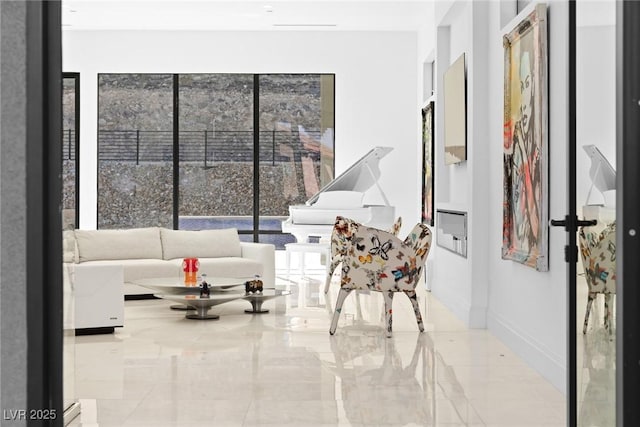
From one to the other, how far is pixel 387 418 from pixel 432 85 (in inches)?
301

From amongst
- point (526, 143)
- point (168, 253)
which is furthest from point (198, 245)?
point (526, 143)

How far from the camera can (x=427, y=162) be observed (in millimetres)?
10047

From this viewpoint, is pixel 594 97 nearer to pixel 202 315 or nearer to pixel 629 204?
pixel 629 204

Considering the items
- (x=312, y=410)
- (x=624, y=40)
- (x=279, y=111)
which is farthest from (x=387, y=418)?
(x=279, y=111)

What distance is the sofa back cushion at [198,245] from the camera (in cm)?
915

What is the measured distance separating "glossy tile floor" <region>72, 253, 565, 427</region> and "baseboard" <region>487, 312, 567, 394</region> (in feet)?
0.20

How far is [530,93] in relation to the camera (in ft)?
16.9

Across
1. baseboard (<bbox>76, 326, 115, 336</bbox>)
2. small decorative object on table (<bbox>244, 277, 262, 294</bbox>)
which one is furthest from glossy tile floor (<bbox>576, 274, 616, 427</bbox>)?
small decorative object on table (<bbox>244, 277, 262, 294</bbox>)

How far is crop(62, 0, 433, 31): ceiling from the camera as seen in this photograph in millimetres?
Answer: 10273

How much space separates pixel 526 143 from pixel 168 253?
5038 mm

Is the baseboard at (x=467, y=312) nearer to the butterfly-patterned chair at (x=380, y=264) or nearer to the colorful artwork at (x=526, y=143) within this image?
the butterfly-patterned chair at (x=380, y=264)

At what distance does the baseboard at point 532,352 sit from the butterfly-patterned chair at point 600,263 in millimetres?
1607

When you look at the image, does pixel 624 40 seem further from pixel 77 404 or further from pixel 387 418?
pixel 77 404

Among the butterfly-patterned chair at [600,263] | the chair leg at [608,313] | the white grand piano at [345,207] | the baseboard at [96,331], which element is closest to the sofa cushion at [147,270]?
the baseboard at [96,331]
